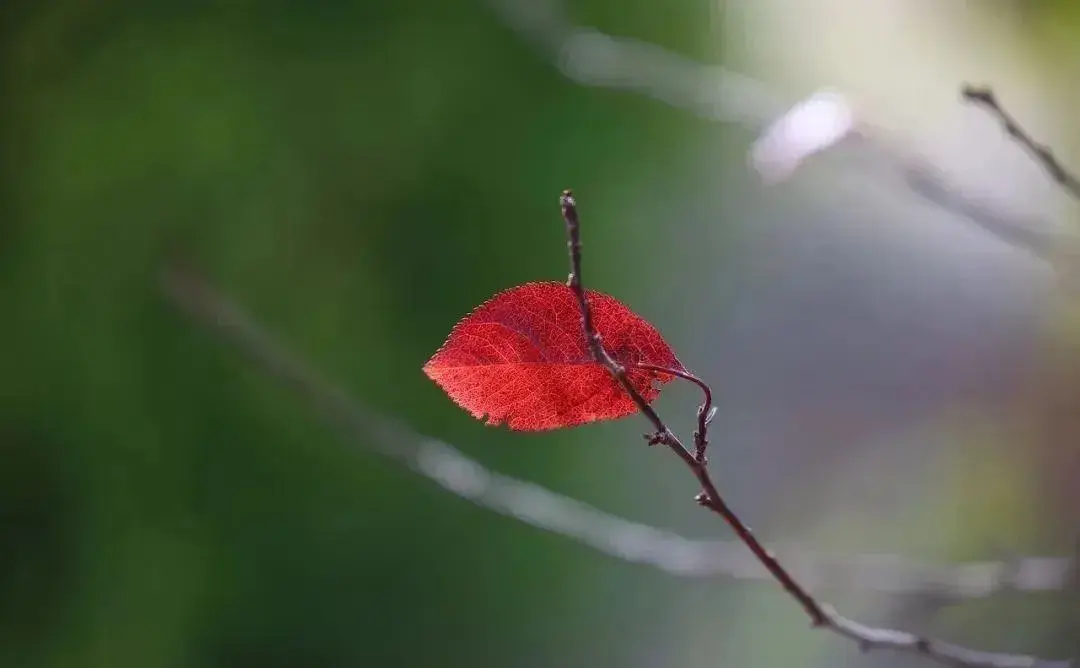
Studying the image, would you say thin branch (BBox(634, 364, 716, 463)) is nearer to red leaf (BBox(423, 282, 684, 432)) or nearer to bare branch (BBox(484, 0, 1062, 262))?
red leaf (BBox(423, 282, 684, 432))

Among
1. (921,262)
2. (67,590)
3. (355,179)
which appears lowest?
(67,590)

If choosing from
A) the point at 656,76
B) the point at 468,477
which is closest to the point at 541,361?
the point at 468,477

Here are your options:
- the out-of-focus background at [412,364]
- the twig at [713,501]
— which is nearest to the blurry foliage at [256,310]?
the out-of-focus background at [412,364]

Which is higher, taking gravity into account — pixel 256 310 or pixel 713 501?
pixel 256 310

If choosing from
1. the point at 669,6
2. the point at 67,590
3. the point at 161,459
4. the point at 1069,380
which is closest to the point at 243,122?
the point at 161,459

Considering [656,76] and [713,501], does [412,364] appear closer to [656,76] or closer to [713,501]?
[656,76]

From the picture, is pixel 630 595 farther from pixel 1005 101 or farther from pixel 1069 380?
pixel 1005 101

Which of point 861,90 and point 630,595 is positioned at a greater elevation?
point 861,90
